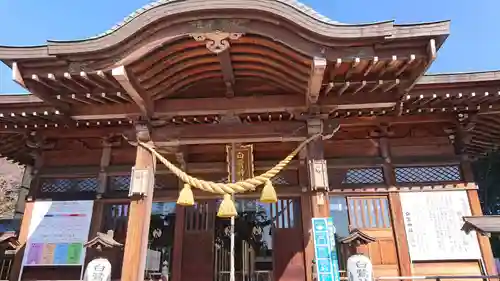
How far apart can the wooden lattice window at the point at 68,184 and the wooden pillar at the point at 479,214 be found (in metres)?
8.98

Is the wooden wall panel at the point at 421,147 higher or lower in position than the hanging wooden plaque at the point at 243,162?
higher

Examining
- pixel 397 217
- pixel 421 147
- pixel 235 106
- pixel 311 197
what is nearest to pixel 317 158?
pixel 311 197

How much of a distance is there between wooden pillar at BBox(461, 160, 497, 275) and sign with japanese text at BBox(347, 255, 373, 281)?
11.8ft

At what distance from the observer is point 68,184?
9.03 m

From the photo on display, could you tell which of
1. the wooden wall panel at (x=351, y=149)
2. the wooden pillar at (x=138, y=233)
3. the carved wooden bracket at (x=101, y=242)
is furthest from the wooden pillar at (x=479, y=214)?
the carved wooden bracket at (x=101, y=242)

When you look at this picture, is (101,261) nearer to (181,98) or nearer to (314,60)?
(181,98)

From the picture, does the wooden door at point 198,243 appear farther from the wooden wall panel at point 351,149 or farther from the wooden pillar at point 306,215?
the wooden wall panel at point 351,149

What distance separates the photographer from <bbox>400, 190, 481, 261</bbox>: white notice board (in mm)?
7652

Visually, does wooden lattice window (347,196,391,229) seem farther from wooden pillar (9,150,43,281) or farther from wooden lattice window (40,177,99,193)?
wooden pillar (9,150,43,281)

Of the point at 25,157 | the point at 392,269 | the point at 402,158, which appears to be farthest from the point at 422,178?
the point at 25,157

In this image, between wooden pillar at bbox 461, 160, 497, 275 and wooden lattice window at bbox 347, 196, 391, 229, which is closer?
wooden pillar at bbox 461, 160, 497, 275

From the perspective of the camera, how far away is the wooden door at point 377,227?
766 cm

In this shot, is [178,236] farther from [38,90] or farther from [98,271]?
[38,90]

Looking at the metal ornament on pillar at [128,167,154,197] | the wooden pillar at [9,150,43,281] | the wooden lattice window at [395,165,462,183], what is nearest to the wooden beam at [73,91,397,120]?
the metal ornament on pillar at [128,167,154,197]
